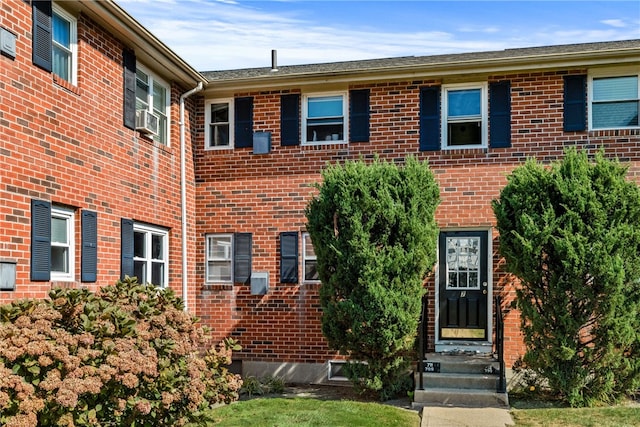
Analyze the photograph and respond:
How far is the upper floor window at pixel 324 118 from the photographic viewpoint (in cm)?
1152

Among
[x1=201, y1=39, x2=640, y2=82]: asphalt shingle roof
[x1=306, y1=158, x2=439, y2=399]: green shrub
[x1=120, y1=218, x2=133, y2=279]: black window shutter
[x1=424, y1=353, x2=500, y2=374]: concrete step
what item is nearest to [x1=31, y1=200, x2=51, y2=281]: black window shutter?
[x1=120, y1=218, x2=133, y2=279]: black window shutter

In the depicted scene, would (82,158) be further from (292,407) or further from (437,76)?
(437,76)

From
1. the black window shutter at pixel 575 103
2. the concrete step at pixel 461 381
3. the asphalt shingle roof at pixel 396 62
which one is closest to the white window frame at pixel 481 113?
the asphalt shingle roof at pixel 396 62

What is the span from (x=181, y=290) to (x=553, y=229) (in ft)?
20.2

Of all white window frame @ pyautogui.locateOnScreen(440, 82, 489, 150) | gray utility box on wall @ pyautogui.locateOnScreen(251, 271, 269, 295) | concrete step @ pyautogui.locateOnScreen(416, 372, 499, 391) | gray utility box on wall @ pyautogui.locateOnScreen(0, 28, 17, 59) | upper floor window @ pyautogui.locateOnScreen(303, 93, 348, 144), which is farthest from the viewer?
upper floor window @ pyautogui.locateOnScreen(303, 93, 348, 144)

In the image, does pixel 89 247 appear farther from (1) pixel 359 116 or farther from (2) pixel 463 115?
(2) pixel 463 115

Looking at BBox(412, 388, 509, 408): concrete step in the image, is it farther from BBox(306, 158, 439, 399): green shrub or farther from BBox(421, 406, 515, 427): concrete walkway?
BBox(306, 158, 439, 399): green shrub

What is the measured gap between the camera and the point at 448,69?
35.1 ft

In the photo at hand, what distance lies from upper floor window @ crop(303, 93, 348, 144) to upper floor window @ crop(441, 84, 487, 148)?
1762 millimetres

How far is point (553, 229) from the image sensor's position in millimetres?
8828

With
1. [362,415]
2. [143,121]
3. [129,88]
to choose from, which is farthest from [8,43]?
[362,415]

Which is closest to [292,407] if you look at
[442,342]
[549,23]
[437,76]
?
[442,342]

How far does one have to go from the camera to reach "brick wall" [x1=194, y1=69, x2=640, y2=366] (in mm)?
10703

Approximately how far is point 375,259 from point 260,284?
9.34 feet
